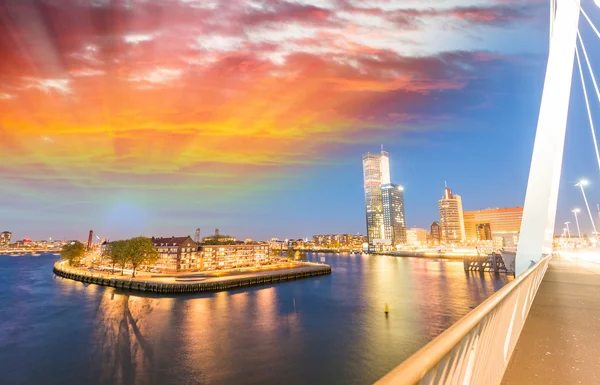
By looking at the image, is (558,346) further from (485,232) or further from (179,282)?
(485,232)

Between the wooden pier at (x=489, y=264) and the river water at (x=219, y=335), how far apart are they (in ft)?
80.9

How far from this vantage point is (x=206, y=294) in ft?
144

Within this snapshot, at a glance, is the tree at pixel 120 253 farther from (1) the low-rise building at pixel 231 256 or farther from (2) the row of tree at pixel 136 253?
(1) the low-rise building at pixel 231 256

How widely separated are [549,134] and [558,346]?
8649mm

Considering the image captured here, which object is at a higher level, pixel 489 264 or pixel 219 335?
pixel 489 264

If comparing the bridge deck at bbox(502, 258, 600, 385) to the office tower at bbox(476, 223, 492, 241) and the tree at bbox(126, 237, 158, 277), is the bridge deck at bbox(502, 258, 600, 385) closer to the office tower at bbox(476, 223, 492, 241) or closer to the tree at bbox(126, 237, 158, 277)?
the tree at bbox(126, 237, 158, 277)

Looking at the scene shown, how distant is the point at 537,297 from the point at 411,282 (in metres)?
51.2

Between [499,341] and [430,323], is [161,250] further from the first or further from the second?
[499,341]

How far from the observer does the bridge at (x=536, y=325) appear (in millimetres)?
1515

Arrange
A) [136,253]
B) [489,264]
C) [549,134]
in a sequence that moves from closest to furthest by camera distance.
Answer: [549,134]
[136,253]
[489,264]

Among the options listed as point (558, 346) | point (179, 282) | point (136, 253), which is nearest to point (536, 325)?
point (558, 346)

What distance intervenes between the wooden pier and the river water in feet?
80.9

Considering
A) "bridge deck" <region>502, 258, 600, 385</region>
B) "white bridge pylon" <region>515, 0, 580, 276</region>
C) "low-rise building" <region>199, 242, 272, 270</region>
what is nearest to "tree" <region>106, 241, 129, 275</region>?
"low-rise building" <region>199, 242, 272, 270</region>

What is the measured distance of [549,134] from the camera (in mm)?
9711
